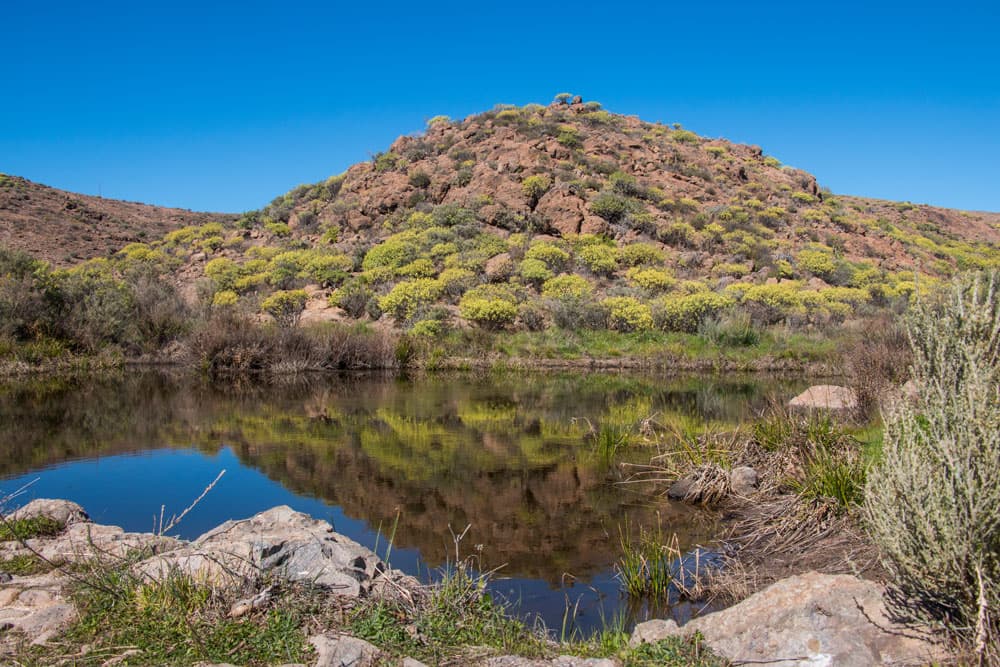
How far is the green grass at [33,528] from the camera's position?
6.32 meters

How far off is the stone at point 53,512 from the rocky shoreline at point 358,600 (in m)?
Result: 0.70

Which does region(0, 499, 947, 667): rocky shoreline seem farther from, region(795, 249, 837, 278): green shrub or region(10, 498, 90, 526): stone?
region(795, 249, 837, 278): green shrub

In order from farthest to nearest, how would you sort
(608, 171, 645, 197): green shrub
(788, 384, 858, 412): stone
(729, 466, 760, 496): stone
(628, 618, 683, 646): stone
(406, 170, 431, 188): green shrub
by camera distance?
(406, 170, 431, 188): green shrub < (608, 171, 645, 197): green shrub < (788, 384, 858, 412): stone < (729, 466, 760, 496): stone < (628, 618, 683, 646): stone

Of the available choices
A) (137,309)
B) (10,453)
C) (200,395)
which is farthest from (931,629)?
(137,309)

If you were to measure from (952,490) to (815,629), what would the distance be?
1.23 metres

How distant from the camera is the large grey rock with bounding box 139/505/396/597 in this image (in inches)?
196

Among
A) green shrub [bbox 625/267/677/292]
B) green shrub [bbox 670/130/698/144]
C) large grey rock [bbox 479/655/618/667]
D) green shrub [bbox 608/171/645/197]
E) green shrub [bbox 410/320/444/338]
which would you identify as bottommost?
large grey rock [bbox 479/655/618/667]

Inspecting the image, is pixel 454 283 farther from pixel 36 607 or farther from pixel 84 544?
Result: pixel 36 607

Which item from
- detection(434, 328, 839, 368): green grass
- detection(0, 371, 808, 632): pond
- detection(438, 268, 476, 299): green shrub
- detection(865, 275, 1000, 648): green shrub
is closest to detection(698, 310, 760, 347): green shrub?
detection(434, 328, 839, 368): green grass

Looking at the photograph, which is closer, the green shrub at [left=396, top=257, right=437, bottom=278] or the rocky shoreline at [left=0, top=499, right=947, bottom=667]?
the rocky shoreline at [left=0, top=499, right=947, bottom=667]

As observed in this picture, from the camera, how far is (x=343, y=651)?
161 inches

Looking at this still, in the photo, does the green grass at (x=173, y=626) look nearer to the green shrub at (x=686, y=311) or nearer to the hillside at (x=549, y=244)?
the hillside at (x=549, y=244)

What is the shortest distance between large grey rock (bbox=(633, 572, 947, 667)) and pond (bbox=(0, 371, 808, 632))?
1.13m

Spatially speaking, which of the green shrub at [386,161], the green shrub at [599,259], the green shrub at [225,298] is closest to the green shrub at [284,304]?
the green shrub at [225,298]
